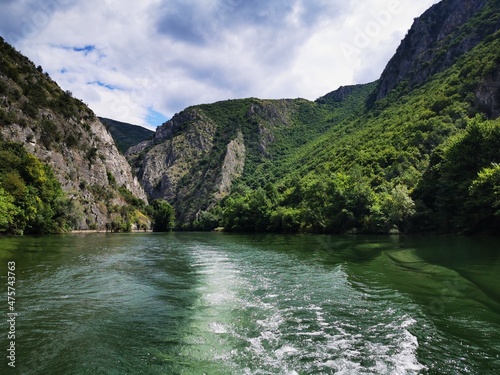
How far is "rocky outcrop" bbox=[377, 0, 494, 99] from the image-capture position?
12250cm

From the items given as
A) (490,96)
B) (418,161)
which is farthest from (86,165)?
(490,96)

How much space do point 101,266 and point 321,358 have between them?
1834 centimetres

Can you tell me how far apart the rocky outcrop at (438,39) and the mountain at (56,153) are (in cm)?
12594

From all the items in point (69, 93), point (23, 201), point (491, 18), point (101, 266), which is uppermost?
point (491, 18)

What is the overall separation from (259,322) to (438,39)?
17933cm

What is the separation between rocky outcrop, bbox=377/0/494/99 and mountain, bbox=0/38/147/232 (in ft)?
413

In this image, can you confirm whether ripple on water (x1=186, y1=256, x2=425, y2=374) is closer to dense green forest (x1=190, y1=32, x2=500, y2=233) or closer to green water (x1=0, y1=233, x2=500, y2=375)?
green water (x1=0, y1=233, x2=500, y2=375)

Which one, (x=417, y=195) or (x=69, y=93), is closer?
(x=417, y=195)

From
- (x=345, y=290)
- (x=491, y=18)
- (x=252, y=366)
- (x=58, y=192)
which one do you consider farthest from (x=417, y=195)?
(x=491, y=18)

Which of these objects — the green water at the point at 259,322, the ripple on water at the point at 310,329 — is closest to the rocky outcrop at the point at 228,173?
the green water at the point at 259,322

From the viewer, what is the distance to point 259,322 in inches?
408

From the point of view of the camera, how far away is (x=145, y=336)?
355 inches

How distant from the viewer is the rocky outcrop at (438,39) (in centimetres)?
12250

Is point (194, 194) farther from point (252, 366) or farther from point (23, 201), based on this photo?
point (252, 366)
